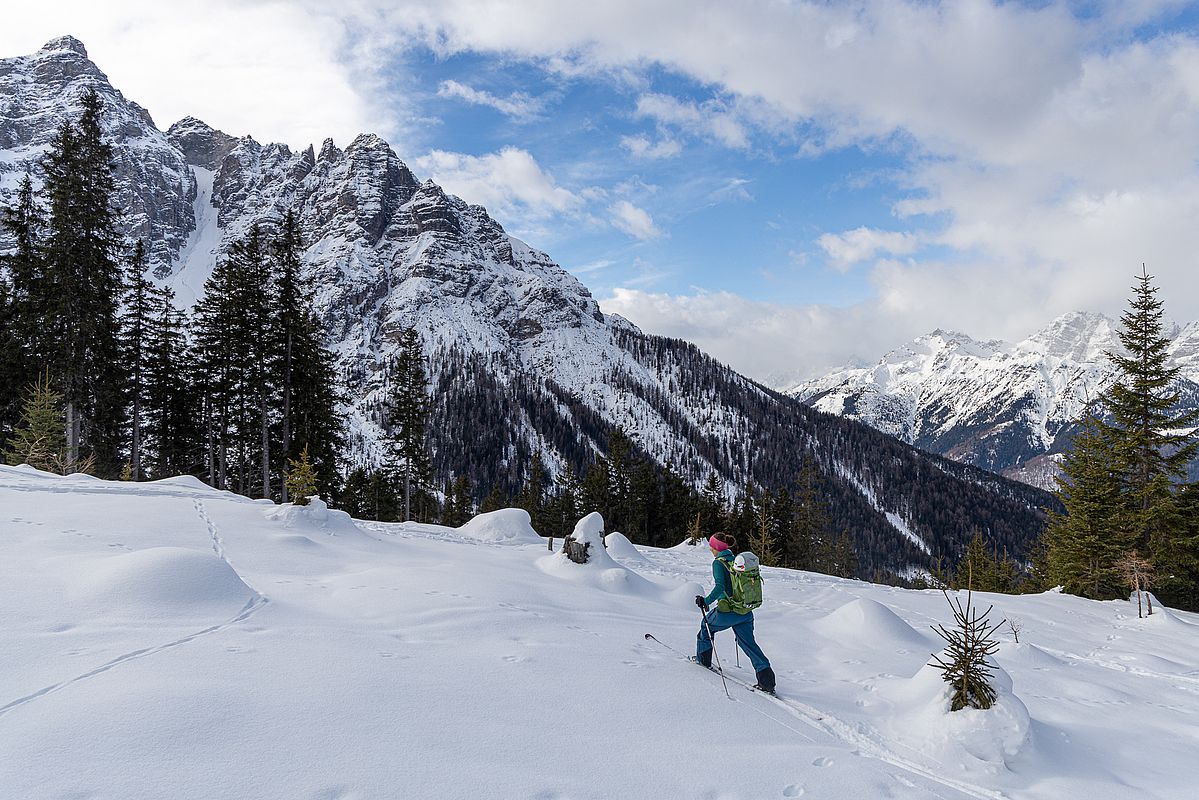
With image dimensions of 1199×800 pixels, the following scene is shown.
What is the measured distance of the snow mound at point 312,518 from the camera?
1398 centimetres

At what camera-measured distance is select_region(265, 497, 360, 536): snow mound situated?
550 inches

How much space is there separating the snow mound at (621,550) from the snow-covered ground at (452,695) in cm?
765

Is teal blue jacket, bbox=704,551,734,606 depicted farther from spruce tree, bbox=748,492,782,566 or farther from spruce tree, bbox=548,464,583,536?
spruce tree, bbox=548,464,583,536

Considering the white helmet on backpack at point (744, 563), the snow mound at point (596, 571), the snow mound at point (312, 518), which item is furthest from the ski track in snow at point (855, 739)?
the snow mound at point (312, 518)

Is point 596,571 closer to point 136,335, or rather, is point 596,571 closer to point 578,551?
point 578,551

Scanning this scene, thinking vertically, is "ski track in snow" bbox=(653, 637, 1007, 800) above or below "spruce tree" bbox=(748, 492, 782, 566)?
above

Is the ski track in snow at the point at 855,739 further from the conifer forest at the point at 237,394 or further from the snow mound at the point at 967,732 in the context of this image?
the conifer forest at the point at 237,394

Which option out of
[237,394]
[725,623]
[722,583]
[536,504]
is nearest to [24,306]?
[237,394]

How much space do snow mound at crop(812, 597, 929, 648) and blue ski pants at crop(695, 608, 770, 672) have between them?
4876mm

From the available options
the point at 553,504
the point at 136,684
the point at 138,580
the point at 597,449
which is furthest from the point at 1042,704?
the point at 597,449

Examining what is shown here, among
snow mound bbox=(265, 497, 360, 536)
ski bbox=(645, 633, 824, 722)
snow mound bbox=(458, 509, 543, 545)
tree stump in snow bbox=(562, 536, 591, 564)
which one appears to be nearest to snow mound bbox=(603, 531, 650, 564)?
snow mound bbox=(458, 509, 543, 545)

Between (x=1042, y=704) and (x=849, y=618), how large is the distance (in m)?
3.87

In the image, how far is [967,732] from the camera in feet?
19.7

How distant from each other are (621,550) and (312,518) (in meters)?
10.3
